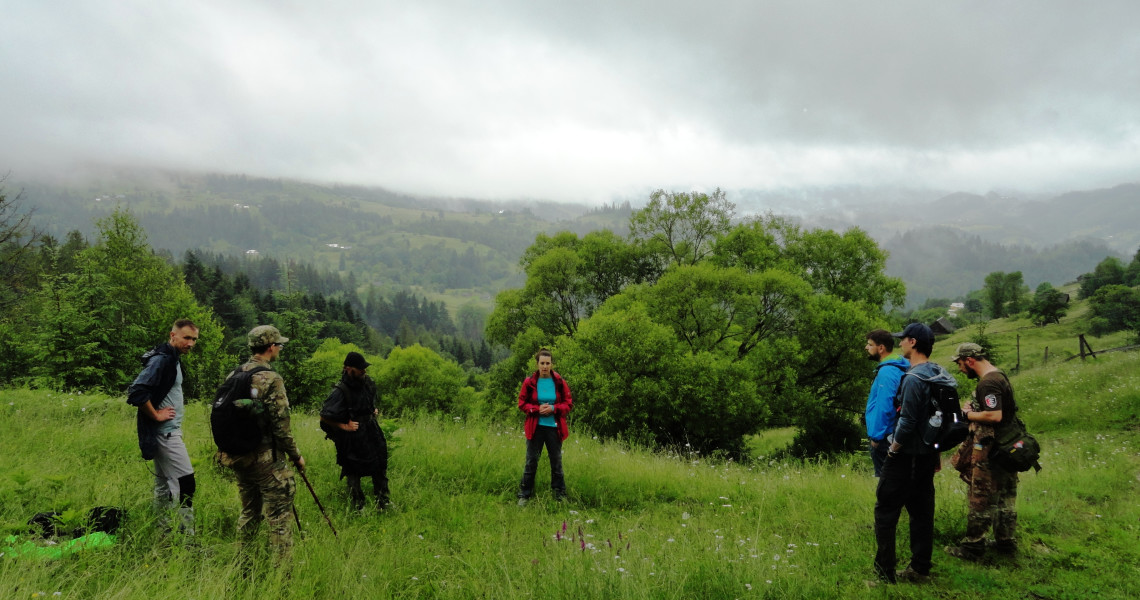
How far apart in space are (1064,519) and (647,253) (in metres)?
24.3

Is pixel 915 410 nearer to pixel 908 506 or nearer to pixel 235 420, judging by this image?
pixel 908 506

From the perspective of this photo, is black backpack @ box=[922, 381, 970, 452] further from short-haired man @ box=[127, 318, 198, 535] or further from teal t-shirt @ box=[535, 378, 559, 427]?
short-haired man @ box=[127, 318, 198, 535]

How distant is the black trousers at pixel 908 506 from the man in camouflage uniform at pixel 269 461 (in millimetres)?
5746

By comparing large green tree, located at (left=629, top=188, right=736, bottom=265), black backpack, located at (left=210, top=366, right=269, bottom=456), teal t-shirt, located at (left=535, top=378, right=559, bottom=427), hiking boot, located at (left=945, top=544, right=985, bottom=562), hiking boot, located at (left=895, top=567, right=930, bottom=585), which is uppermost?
→ large green tree, located at (left=629, top=188, right=736, bottom=265)

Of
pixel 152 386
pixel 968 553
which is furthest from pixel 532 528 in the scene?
pixel 968 553

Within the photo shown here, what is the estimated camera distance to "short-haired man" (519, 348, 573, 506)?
7.22 meters

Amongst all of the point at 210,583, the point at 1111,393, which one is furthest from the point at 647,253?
the point at 210,583

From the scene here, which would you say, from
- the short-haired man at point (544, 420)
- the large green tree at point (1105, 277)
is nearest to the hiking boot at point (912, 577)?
the short-haired man at point (544, 420)

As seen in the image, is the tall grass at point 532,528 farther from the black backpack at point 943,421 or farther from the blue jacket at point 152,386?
the black backpack at point 943,421

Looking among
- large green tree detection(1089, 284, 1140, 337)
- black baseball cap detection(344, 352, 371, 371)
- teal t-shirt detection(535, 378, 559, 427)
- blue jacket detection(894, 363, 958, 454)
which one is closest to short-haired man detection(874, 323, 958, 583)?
blue jacket detection(894, 363, 958, 454)

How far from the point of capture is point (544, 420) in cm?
739

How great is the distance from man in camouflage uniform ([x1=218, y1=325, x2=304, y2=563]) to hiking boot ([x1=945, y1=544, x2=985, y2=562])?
7056 millimetres

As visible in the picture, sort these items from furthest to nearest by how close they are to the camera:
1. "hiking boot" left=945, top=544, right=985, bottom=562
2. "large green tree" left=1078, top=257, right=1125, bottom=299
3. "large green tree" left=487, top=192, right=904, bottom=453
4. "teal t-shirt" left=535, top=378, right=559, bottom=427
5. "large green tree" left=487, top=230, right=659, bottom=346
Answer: "large green tree" left=1078, top=257, right=1125, bottom=299 < "large green tree" left=487, top=230, right=659, bottom=346 < "large green tree" left=487, top=192, right=904, bottom=453 < "teal t-shirt" left=535, top=378, right=559, bottom=427 < "hiking boot" left=945, top=544, right=985, bottom=562

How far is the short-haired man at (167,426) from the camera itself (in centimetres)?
513
